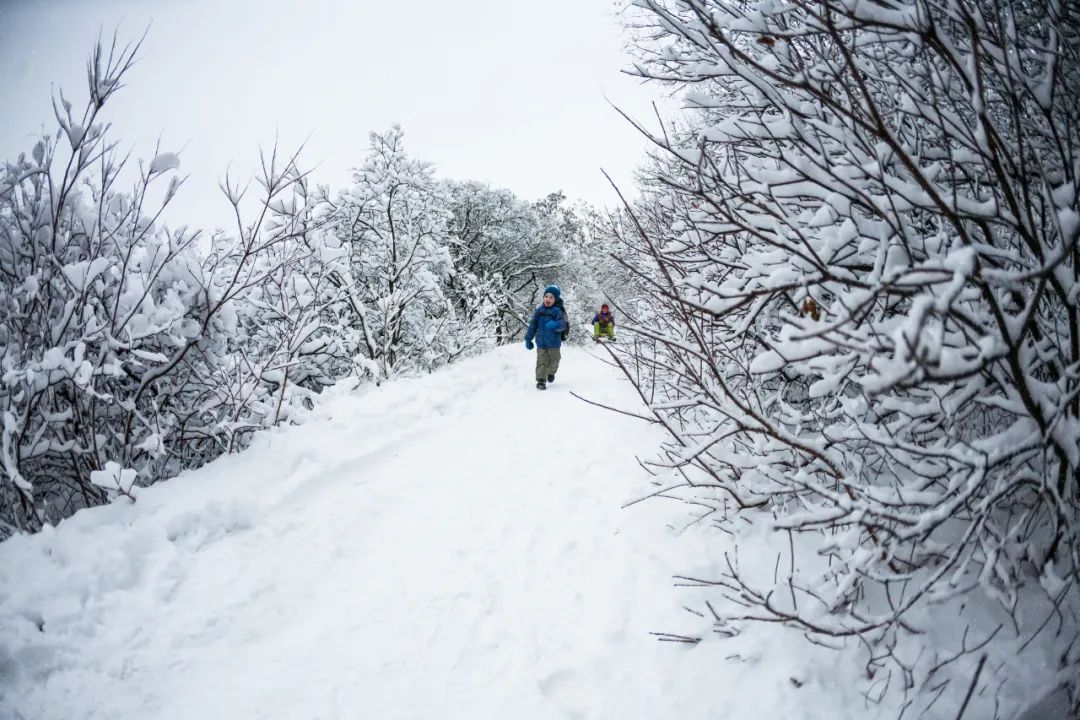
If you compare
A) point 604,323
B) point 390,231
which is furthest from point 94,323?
point 604,323

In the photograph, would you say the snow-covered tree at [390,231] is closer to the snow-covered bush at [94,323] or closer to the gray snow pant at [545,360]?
the gray snow pant at [545,360]

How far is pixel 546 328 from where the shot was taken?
895cm

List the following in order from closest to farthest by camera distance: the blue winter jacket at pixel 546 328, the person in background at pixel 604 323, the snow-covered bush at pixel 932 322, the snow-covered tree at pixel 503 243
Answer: the snow-covered bush at pixel 932 322, the blue winter jacket at pixel 546 328, the person in background at pixel 604 323, the snow-covered tree at pixel 503 243

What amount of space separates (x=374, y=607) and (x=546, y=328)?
664 centimetres

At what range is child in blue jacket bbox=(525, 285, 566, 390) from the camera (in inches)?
351

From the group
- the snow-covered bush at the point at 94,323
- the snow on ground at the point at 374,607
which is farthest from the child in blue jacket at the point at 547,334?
the snow-covered bush at the point at 94,323

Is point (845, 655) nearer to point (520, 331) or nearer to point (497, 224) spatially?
point (497, 224)

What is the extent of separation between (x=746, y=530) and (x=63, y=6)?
231947mm

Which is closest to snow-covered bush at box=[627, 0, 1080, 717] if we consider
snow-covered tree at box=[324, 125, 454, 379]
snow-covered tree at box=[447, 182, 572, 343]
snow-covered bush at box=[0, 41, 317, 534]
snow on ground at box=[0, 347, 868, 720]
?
snow on ground at box=[0, 347, 868, 720]

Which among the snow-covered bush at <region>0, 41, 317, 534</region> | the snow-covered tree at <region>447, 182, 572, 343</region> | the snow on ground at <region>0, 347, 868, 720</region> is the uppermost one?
the snow-covered tree at <region>447, 182, 572, 343</region>

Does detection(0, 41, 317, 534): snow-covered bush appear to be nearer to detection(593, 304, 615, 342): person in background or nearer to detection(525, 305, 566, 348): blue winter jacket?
detection(525, 305, 566, 348): blue winter jacket

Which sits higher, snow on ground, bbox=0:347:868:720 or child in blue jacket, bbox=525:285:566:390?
child in blue jacket, bbox=525:285:566:390

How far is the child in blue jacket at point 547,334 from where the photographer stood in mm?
8914

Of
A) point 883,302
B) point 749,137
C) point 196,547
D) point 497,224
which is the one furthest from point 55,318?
point 497,224
